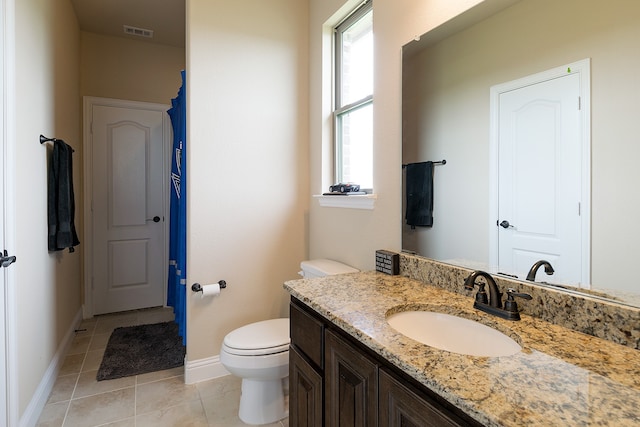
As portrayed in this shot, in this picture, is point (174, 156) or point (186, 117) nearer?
point (186, 117)

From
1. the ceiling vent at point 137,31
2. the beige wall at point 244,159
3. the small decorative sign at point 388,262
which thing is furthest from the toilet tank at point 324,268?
the ceiling vent at point 137,31

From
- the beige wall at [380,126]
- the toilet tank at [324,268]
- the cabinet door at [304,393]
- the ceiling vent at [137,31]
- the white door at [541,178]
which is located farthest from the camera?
the ceiling vent at [137,31]

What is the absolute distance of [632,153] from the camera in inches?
33.0

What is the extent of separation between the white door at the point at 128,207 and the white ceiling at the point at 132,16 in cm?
75

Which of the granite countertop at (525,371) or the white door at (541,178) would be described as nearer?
the granite countertop at (525,371)

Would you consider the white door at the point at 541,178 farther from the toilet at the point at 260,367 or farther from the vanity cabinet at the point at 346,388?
the toilet at the point at 260,367

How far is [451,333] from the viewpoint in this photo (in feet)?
3.58

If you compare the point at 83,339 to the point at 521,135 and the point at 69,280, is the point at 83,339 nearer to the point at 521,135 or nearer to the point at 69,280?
the point at 69,280

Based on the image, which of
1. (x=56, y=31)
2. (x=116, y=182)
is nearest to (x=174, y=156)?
(x=56, y=31)

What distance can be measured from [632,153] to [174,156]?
2585 mm

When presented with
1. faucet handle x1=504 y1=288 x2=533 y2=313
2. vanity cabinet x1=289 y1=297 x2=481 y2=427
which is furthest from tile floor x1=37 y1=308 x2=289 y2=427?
faucet handle x1=504 y1=288 x2=533 y2=313

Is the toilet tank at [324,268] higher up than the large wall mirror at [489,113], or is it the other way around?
the large wall mirror at [489,113]

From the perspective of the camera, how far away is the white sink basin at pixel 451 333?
0.97m

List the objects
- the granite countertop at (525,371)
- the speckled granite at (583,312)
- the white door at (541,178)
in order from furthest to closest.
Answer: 1. the white door at (541,178)
2. the speckled granite at (583,312)
3. the granite countertop at (525,371)
